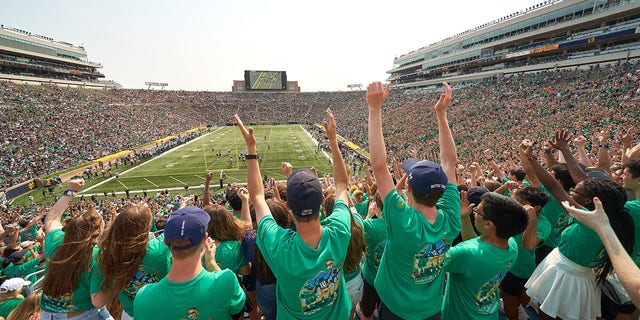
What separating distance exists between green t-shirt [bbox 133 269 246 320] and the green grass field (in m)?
23.2

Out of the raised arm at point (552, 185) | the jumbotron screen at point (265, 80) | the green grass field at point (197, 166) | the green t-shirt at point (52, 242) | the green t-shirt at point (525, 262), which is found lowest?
the green grass field at point (197, 166)

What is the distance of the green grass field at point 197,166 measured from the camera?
993 inches

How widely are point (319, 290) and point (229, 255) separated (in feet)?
5.34

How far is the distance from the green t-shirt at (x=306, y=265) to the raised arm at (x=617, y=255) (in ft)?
5.36

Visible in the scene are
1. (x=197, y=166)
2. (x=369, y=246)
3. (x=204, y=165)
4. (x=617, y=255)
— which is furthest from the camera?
(x=204, y=165)

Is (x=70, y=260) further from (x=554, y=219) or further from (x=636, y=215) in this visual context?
(x=554, y=219)

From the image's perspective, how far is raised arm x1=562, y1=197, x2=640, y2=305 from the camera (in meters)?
1.70

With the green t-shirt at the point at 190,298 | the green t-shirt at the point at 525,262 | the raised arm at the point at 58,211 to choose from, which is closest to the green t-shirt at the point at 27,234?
the raised arm at the point at 58,211

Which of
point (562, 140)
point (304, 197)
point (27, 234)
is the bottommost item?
point (27, 234)

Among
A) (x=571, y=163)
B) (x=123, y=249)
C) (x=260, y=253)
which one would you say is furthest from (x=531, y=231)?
(x=123, y=249)

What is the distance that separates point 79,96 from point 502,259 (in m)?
71.6

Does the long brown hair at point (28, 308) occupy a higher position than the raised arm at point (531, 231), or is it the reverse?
the raised arm at point (531, 231)

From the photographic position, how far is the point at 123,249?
2576 millimetres

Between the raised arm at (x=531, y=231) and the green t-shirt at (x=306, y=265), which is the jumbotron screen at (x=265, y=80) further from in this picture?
the green t-shirt at (x=306, y=265)
